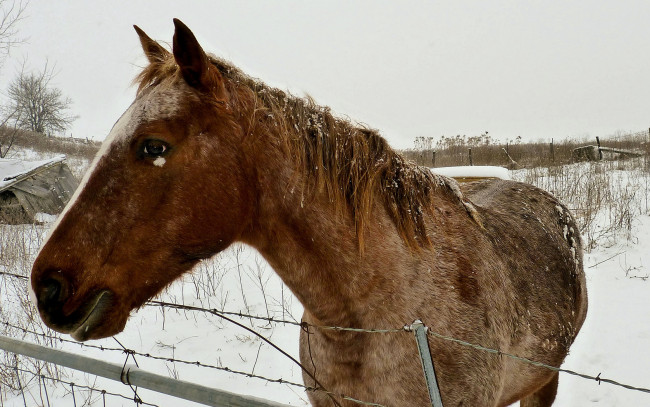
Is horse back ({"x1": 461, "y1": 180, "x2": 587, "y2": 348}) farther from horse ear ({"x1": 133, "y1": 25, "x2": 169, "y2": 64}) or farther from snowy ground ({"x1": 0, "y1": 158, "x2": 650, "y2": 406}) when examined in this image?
horse ear ({"x1": 133, "y1": 25, "x2": 169, "y2": 64})

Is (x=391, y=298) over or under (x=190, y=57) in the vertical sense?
under

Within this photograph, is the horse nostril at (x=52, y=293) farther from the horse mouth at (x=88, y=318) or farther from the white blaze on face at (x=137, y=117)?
the white blaze on face at (x=137, y=117)

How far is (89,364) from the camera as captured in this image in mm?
1586

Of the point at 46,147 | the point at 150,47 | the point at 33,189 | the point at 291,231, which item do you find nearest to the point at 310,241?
the point at 291,231

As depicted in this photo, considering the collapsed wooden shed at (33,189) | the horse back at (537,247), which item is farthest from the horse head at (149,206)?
the collapsed wooden shed at (33,189)

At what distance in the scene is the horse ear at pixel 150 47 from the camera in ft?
5.60

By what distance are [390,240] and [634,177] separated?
13.5 meters

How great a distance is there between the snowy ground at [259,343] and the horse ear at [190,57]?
5.53 ft

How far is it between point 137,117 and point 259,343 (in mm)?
3803

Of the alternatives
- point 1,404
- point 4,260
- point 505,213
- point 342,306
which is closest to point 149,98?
point 342,306

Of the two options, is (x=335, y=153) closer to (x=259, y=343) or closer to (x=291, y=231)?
(x=291, y=231)

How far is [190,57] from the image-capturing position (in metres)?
1.37

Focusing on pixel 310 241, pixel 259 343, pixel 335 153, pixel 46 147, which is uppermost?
pixel 46 147

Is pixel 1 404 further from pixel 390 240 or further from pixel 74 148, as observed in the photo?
pixel 74 148
